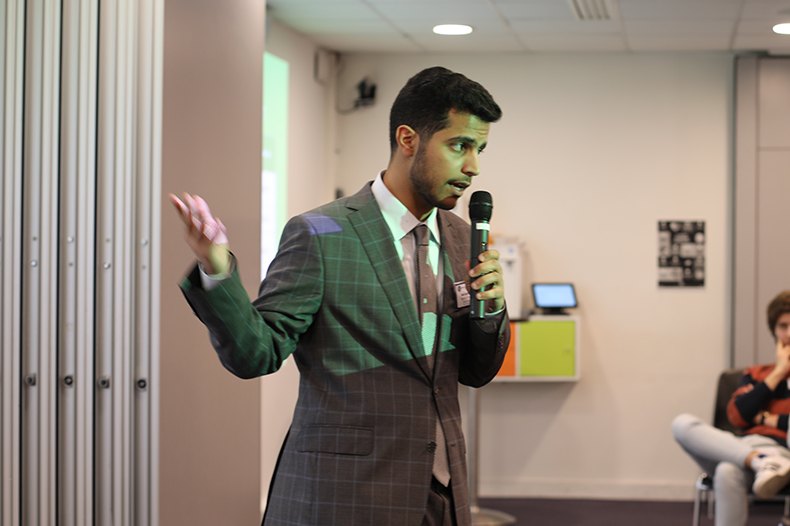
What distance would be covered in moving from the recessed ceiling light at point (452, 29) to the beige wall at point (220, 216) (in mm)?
1728

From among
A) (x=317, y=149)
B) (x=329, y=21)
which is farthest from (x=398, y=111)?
(x=317, y=149)

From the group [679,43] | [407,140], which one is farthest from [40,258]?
[679,43]

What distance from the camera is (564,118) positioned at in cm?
523

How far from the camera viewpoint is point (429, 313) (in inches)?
58.3

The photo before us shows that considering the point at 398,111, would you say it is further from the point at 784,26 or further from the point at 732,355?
the point at 732,355

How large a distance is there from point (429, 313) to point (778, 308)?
2.85 m

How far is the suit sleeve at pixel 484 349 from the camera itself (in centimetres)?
147

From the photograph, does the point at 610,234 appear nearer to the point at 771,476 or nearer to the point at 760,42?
the point at 760,42

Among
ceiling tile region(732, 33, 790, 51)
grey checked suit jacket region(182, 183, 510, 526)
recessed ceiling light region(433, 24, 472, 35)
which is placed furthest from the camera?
ceiling tile region(732, 33, 790, 51)

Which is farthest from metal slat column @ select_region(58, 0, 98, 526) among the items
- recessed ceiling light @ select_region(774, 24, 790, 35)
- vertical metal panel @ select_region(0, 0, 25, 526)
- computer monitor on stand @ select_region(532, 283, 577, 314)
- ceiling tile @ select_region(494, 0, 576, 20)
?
recessed ceiling light @ select_region(774, 24, 790, 35)

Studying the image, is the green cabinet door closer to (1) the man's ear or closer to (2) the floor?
(2) the floor

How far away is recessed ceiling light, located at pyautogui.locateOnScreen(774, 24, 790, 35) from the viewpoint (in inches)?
171

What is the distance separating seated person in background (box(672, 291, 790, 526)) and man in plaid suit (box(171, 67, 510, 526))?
2.48 m

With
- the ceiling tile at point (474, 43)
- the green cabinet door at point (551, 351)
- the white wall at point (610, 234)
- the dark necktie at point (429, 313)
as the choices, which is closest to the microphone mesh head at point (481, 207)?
the dark necktie at point (429, 313)
